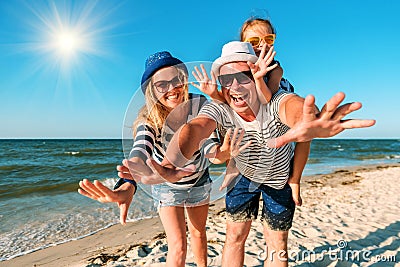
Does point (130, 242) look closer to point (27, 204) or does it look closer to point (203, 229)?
point (203, 229)

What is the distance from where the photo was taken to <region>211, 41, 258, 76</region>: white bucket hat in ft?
6.75

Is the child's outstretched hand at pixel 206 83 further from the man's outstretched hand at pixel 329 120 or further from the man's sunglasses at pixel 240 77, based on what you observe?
the man's outstretched hand at pixel 329 120

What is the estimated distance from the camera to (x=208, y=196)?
9.33ft

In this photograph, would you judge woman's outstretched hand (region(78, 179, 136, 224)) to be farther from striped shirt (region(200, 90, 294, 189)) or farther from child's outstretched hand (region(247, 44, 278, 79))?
child's outstretched hand (region(247, 44, 278, 79))

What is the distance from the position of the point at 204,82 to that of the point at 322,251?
314 cm

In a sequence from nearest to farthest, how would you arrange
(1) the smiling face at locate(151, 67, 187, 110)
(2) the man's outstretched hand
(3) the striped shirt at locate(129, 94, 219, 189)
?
(2) the man's outstretched hand
(3) the striped shirt at locate(129, 94, 219, 189)
(1) the smiling face at locate(151, 67, 187, 110)

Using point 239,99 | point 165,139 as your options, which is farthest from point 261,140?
point 165,139

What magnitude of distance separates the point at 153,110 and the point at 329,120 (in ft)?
4.48

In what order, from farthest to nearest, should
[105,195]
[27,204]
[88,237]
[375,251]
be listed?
[27,204] → [88,237] → [375,251] → [105,195]

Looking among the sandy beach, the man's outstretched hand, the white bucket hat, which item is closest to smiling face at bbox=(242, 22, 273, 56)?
the white bucket hat

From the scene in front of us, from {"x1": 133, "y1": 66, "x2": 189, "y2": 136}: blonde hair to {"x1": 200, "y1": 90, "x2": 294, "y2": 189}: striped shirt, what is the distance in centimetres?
37

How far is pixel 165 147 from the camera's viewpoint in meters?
2.46

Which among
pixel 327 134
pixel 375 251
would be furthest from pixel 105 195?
pixel 375 251

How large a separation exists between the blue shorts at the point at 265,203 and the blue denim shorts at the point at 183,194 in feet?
0.73
